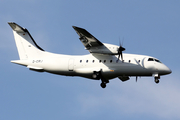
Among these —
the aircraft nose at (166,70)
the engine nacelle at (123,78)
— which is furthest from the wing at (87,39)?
the aircraft nose at (166,70)

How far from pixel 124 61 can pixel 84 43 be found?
13.4 feet

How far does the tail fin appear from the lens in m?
30.7

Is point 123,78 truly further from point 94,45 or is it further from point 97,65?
point 94,45

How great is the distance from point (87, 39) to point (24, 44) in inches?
293

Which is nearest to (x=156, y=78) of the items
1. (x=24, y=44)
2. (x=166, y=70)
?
(x=166, y=70)

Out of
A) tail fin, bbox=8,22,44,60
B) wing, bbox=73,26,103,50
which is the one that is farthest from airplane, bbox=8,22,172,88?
tail fin, bbox=8,22,44,60

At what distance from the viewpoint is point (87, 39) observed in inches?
1088

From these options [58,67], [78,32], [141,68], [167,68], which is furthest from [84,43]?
[167,68]

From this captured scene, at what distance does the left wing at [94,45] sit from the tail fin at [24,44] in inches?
222

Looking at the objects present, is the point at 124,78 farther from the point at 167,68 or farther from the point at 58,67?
the point at 58,67

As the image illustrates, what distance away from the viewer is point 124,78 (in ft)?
100.0

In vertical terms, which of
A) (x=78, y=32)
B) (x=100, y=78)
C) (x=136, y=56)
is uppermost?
(x=78, y=32)

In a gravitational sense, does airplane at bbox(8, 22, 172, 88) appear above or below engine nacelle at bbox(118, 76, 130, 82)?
above

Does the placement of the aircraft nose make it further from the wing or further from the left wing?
the wing
